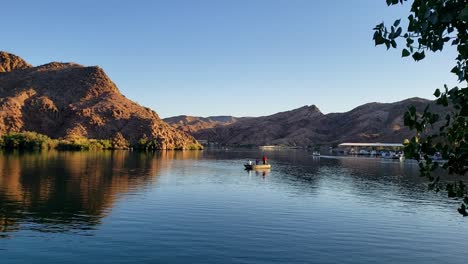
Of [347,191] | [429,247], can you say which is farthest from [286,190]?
[429,247]

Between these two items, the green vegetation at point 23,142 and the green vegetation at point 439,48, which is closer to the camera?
the green vegetation at point 439,48

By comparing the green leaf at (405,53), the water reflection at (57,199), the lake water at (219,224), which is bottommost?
the lake water at (219,224)

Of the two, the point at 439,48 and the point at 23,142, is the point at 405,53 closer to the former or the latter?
the point at 439,48

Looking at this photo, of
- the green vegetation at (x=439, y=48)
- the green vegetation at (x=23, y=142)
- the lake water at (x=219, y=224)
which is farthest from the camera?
the green vegetation at (x=23, y=142)

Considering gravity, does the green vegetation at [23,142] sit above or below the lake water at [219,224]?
above

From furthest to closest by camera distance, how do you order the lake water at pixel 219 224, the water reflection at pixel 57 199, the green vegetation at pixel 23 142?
the green vegetation at pixel 23 142, the water reflection at pixel 57 199, the lake water at pixel 219 224

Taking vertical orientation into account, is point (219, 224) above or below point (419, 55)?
below

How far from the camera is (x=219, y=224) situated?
37531 millimetres

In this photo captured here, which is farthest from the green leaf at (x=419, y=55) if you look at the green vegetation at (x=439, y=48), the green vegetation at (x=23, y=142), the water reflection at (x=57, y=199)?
the green vegetation at (x=23, y=142)

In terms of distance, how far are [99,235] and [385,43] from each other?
1062 inches

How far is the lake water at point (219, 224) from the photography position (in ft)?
90.9

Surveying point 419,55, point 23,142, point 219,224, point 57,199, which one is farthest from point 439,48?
point 23,142

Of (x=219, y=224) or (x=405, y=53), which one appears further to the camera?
(x=219, y=224)

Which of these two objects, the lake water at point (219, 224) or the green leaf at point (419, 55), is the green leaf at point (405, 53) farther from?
the lake water at point (219, 224)
